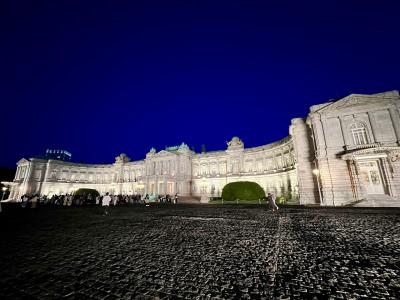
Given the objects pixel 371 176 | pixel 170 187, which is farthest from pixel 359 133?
pixel 170 187

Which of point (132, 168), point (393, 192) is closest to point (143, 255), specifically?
point (393, 192)

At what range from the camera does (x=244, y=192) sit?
105 ft

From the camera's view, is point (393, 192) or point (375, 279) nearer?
point (375, 279)

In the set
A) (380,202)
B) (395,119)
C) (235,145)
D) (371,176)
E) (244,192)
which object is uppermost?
(235,145)

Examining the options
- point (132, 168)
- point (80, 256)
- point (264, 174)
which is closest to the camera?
point (80, 256)

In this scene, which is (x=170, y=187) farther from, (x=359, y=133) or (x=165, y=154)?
(x=359, y=133)

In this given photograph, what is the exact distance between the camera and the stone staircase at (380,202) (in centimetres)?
1948

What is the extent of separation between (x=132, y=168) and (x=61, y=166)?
27.6 m

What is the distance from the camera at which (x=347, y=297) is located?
7.59 feet

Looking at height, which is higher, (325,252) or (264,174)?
(264,174)

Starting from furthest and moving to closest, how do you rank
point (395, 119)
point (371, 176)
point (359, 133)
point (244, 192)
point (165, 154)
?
point (165, 154) → point (244, 192) → point (359, 133) → point (371, 176) → point (395, 119)

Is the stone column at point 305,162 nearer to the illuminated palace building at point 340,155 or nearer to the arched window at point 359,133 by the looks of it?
the illuminated palace building at point 340,155

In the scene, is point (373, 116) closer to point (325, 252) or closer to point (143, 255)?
point (325, 252)

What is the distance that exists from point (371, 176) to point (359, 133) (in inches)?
211
